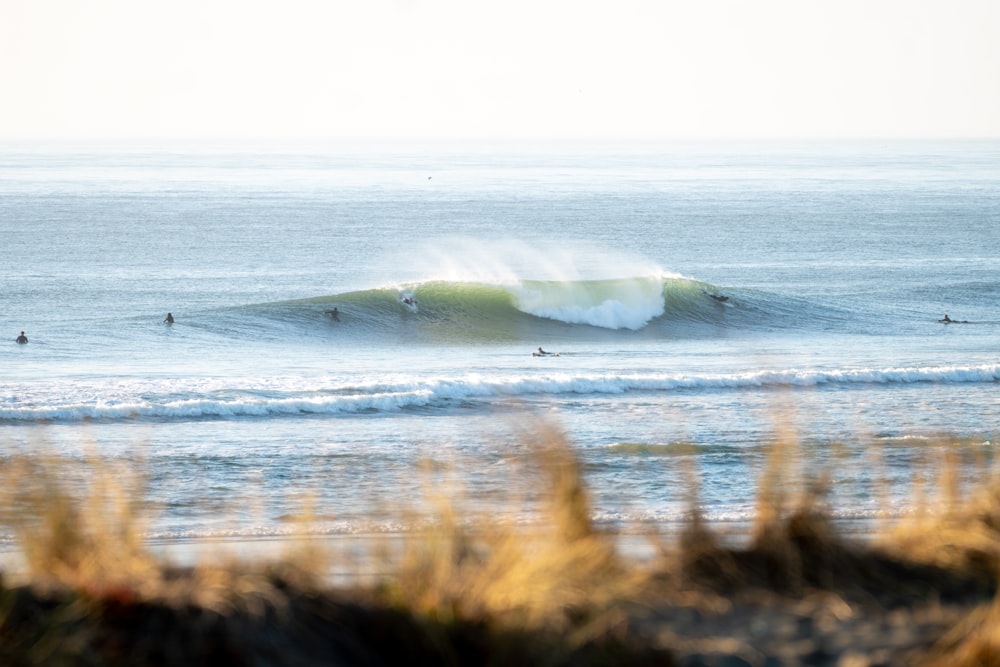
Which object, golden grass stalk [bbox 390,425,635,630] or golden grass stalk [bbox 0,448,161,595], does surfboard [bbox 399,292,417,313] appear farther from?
golden grass stalk [bbox 0,448,161,595]

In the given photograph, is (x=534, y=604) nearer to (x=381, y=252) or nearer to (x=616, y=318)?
(x=616, y=318)

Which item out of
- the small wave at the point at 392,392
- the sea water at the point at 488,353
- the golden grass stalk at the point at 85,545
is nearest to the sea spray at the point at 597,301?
the sea water at the point at 488,353

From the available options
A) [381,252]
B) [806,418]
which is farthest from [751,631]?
[381,252]

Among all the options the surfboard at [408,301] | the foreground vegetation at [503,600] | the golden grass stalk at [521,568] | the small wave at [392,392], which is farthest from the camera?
the surfboard at [408,301]

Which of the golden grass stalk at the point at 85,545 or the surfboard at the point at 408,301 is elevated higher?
the golden grass stalk at the point at 85,545

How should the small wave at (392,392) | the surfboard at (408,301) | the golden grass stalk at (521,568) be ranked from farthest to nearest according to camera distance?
the surfboard at (408,301)
the small wave at (392,392)
the golden grass stalk at (521,568)

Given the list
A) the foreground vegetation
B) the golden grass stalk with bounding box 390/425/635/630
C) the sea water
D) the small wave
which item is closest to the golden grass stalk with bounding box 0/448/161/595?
the foreground vegetation

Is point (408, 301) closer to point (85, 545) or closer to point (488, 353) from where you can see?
point (488, 353)

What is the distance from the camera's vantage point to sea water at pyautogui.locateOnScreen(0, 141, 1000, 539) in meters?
12.7

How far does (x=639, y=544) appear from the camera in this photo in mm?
6383

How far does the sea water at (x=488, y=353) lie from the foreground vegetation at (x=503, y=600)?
0.54 metres

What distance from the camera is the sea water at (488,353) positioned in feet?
41.8

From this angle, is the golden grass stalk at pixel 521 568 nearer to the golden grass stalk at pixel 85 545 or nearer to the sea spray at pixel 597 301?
the golden grass stalk at pixel 85 545

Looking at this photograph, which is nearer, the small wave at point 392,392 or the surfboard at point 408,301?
the small wave at point 392,392
